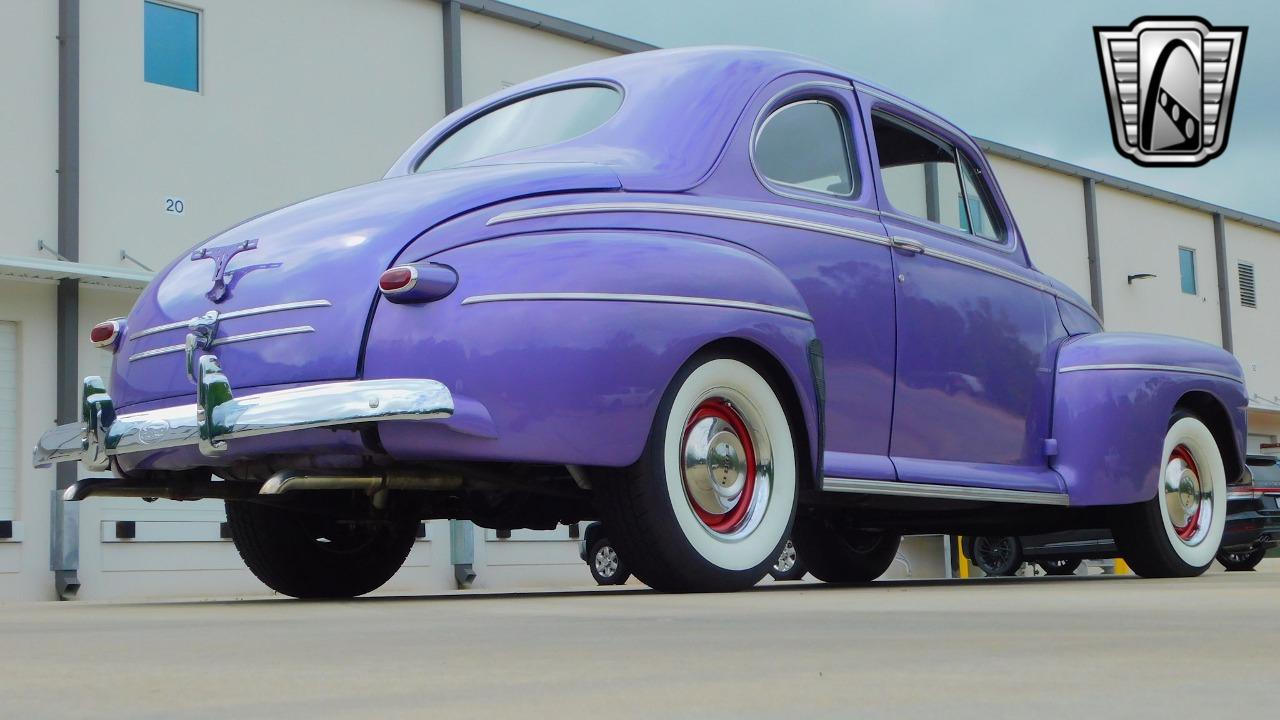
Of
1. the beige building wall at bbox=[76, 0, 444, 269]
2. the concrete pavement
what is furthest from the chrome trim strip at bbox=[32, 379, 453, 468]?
the beige building wall at bbox=[76, 0, 444, 269]

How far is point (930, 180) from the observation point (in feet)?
23.5

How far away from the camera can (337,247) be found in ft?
16.2

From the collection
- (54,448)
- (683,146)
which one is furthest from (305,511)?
(683,146)

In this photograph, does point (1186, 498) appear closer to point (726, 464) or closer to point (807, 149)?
point (807, 149)

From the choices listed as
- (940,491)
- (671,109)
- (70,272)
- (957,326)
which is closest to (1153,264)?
(70,272)

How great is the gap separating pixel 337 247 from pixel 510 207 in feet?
1.76

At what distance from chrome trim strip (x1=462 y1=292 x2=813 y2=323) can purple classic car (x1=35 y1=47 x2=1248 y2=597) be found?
0.01 metres

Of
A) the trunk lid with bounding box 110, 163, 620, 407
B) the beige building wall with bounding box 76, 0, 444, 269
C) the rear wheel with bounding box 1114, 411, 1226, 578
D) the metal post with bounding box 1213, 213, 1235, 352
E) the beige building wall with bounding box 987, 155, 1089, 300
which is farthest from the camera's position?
the metal post with bounding box 1213, 213, 1235, 352

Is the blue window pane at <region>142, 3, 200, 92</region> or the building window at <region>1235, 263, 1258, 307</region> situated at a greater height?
the blue window pane at <region>142, 3, 200, 92</region>

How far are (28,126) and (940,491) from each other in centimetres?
1199

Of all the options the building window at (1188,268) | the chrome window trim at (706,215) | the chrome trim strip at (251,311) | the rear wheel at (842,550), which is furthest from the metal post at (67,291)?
the building window at (1188,268)

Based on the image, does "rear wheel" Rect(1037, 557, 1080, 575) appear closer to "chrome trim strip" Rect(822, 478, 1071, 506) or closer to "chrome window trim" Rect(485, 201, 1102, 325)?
"chrome trim strip" Rect(822, 478, 1071, 506)

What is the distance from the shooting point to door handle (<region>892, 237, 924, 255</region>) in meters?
6.12

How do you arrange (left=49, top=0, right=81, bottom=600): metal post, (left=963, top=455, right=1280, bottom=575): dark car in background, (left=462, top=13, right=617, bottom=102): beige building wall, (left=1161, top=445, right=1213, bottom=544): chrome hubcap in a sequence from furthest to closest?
(left=462, top=13, right=617, bottom=102): beige building wall < (left=49, top=0, right=81, bottom=600): metal post < (left=963, top=455, right=1280, bottom=575): dark car in background < (left=1161, top=445, right=1213, bottom=544): chrome hubcap
